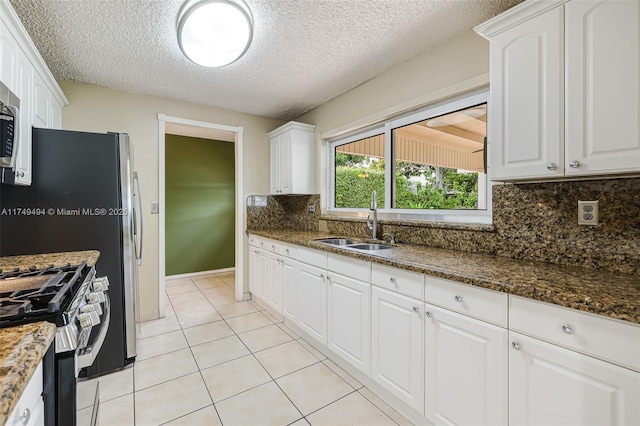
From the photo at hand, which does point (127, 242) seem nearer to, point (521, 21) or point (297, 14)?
point (297, 14)

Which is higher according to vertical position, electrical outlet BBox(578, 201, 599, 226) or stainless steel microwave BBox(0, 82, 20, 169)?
stainless steel microwave BBox(0, 82, 20, 169)

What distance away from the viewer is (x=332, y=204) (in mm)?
3385

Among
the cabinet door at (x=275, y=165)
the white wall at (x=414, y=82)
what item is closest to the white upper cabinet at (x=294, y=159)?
the cabinet door at (x=275, y=165)

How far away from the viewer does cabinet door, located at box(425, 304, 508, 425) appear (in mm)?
1190

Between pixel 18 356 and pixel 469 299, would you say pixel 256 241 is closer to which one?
pixel 469 299

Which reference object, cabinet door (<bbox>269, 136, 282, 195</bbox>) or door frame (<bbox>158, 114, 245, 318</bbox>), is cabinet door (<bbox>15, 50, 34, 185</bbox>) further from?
cabinet door (<bbox>269, 136, 282, 195</bbox>)

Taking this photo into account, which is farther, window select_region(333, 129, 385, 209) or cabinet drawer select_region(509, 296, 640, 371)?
window select_region(333, 129, 385, 209)

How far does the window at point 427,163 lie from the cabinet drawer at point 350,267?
2.59ft

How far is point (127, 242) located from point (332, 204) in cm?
203

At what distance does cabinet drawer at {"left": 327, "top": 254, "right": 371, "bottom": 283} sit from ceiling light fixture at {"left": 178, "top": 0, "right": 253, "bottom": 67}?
1538 millimetres

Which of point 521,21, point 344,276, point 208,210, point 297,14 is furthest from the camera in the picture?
point 208,210

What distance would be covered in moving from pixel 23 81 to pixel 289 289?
7.66ft

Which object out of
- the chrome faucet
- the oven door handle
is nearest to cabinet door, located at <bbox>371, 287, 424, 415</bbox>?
the chrome faucet

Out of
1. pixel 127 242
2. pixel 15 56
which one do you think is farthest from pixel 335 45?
pixel 127 242
